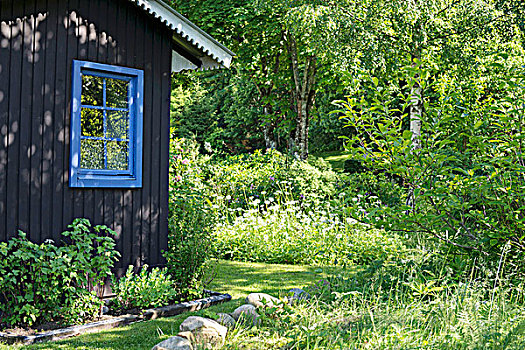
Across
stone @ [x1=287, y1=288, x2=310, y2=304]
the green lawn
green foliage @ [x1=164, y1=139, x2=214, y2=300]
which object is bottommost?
the green lawn

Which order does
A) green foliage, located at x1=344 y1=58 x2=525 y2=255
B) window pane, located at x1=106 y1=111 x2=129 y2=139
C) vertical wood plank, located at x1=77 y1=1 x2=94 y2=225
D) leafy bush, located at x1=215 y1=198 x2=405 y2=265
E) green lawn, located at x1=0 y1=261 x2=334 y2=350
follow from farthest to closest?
leafy bush, located at x1=215 y1=198 x2=405 y2=265 < window pane, located at x1=106 y1=111 x2=129 y2=139 < vertical wood plank, located at x1=77 y1=1 x2=94 y2=225 < green foliage, located at x1=344 y1=58 x2=525 y2=255 < green lawn, located at x1=0 y1=261 x2=334 y2=350

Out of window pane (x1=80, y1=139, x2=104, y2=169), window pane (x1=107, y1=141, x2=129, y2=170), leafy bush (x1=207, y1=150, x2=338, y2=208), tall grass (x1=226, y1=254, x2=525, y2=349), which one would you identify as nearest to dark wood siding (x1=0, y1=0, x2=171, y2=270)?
window pane (x1=107, y1=141, x2=129, y2=170)

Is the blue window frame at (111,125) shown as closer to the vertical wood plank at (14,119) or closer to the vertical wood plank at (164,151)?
the vertical wood plank at (164,151)

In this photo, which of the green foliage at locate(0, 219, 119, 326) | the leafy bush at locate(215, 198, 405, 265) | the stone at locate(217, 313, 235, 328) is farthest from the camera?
the leafy bush at locate(215, 198, 405, 265)

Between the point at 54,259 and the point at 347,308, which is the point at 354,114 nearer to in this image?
the point at 347,308

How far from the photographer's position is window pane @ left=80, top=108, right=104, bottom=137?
636 centimetres

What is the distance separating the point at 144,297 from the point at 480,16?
10.4 m

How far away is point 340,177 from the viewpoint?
1521 cm

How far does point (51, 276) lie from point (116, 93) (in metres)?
2.28

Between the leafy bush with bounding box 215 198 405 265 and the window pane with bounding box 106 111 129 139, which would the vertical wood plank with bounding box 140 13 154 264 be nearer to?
the window pane with bounding box 106 111 129 139

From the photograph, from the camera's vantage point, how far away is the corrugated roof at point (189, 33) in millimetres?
6410

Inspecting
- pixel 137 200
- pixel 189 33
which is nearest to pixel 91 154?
pixel 137 200

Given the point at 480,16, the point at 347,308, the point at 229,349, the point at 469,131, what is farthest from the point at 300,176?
the point at 229,349

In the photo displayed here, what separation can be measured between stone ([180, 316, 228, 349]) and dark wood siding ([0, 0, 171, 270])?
2039mm
